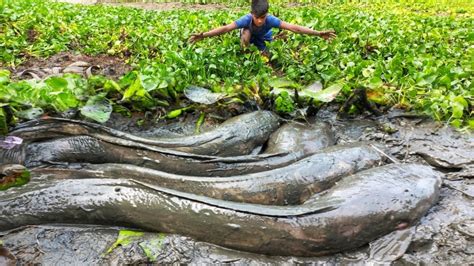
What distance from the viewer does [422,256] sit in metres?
2.41

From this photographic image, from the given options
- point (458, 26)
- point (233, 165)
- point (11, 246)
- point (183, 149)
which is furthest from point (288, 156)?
point (458, 26)

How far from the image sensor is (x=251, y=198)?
109 inches

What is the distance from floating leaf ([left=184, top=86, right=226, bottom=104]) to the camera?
3939 millimetres

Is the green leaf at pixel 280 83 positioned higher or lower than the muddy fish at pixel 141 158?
higher

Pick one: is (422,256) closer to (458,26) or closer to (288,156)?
(288,156)

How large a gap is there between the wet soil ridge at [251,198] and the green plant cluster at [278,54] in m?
0.95

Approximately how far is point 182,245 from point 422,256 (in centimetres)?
142

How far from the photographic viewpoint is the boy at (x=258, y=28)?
16.9 feet

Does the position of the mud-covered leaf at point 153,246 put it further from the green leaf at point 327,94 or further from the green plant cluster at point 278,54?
the green leaf at point 327,94

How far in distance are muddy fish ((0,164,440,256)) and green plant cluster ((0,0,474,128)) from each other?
1.26 m

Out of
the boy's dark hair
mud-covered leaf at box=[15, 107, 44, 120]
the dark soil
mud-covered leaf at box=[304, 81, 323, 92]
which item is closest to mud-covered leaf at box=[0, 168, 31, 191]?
mud-covered leaf at box=[15, 107, 44, 120]

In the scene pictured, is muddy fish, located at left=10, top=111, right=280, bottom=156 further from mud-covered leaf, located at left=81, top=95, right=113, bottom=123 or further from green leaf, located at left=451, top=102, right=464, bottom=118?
green leaf, located at left=451, top=102, right=464, bottom=118

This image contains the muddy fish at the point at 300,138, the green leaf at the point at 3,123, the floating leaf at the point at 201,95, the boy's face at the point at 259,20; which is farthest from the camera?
the boy's face at the point at 259,20

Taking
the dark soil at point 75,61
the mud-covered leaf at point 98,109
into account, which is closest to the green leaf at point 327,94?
the mud-covered leaf at point 98,109
